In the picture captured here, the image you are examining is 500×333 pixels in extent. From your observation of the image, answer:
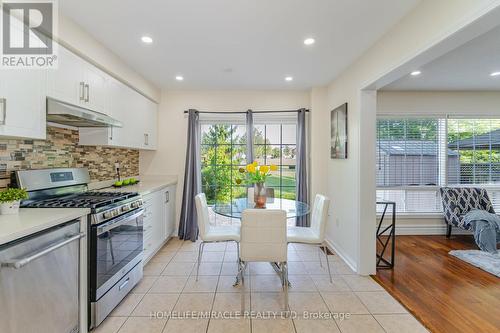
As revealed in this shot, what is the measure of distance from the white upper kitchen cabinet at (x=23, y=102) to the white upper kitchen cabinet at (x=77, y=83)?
125 millimetres

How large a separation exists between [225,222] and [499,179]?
15.9 ft

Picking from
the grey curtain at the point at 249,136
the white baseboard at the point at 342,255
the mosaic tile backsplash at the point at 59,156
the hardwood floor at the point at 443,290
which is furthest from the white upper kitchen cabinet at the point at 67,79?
the hardwood floor at the point at 443,290

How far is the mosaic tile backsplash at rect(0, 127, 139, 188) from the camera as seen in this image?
203 centimetres

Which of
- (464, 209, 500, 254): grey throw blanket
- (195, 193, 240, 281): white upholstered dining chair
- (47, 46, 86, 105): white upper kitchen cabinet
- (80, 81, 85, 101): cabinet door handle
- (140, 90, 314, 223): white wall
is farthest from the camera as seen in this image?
(140, 90, 314, 223): white wall

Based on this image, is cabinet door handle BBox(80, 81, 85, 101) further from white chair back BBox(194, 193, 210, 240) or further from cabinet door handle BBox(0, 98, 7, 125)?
white chair back BBox(194, 193, 210, 240)

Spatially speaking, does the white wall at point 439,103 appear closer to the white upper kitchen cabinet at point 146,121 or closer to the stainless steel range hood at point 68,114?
the white upper kitchen cabinet at point 146,121

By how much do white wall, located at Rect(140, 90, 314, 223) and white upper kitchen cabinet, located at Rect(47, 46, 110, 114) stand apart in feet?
4.97

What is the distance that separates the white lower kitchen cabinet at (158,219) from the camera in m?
3.08

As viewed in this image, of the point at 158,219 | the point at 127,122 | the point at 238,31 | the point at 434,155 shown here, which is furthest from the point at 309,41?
the point at 434,155

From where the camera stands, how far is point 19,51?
5.95 ft

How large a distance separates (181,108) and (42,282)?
3.29 m

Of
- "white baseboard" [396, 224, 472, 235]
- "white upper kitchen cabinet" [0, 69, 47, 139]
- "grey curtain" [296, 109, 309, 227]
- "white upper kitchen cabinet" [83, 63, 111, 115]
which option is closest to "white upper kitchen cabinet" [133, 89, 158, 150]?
"white upper kitchen cabinet" [83, 63, 111, 115]

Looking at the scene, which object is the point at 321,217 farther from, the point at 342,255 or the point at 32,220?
the point at 32,220

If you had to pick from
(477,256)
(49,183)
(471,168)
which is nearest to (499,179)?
(471,168)
